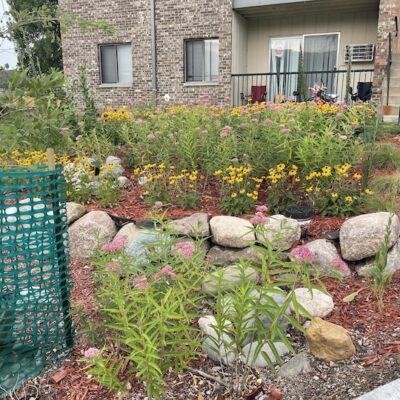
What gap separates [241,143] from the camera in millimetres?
4176

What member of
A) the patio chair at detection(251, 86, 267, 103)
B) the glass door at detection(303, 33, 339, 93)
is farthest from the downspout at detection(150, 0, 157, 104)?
the glass door at detection(303, 33, 339, 93)

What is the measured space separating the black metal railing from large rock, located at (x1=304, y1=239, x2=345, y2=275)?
27.5ft

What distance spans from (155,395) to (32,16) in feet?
6.73

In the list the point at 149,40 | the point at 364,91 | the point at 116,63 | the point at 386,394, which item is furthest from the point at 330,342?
the point at 116,63

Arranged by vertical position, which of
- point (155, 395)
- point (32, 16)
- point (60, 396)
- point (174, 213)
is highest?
point (32, 16)

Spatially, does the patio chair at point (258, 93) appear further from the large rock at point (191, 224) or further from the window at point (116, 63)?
the large rock at point (191, 224)

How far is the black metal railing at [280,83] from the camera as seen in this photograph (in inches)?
437

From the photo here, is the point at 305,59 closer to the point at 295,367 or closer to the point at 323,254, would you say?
the point at 323,254

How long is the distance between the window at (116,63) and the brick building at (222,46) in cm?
3

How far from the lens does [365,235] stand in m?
2.96

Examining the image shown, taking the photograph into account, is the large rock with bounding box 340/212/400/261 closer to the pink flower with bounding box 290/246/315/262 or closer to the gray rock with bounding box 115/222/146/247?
the pink flower with bounding box 290/246/315/262

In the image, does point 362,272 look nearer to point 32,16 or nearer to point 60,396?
point 60,396

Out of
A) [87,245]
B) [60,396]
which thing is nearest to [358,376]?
[60,396]

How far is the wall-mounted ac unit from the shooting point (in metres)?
10.7
